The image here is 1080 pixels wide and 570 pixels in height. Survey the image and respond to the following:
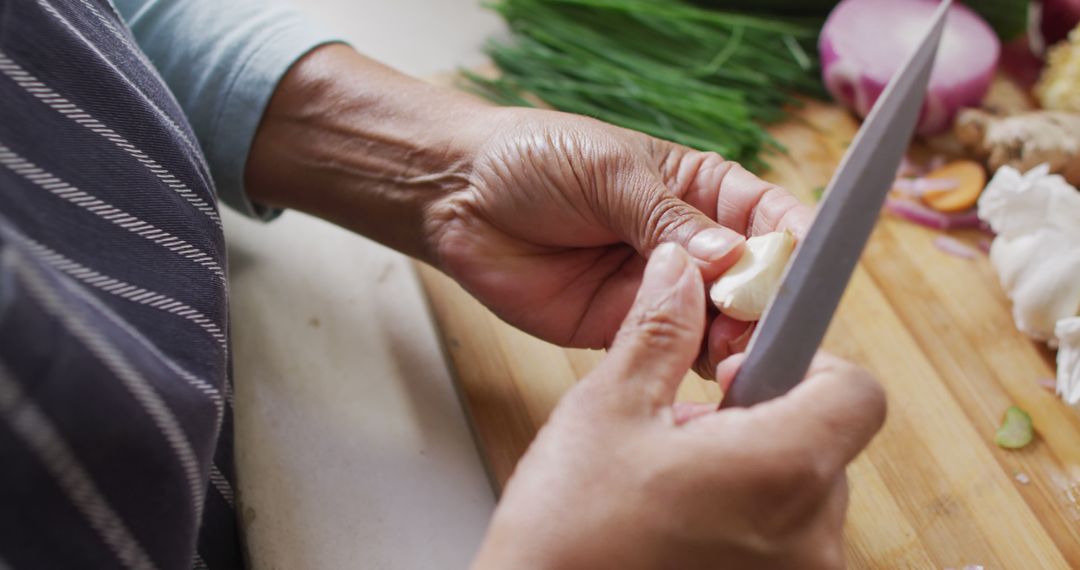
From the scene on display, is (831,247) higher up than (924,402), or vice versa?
(831,247)

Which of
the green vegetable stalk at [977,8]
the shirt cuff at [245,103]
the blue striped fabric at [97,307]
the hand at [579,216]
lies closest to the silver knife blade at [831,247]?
the hand at [579,216]

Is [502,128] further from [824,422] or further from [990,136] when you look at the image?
[990,136]

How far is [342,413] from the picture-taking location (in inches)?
36.7

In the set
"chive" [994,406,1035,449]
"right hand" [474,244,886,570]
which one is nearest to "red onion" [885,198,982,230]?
"chive" [994,406,1035,449]

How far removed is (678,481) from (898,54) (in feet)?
3.05

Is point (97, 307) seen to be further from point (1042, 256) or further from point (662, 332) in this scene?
point (1042, 256)

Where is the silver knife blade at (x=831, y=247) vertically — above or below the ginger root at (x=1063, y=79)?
above

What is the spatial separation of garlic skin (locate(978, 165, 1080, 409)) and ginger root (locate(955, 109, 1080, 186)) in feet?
0.20

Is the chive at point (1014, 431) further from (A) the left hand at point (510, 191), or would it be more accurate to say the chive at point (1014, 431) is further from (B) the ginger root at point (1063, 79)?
(B) the ginger root at point (1063, 79)

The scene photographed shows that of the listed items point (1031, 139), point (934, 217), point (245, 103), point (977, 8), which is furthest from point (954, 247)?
point (245, 103)

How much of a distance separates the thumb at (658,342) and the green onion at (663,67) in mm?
555

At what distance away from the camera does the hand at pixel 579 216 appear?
2.65ft

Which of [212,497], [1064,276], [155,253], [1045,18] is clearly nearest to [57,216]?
[155,253]

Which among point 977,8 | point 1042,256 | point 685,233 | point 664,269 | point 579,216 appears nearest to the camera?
point 664,269
